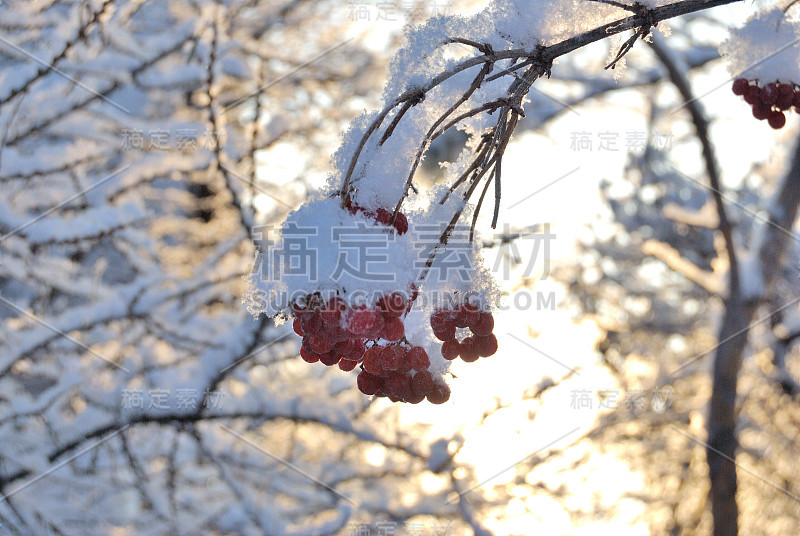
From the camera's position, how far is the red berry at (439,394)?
582 millimetres

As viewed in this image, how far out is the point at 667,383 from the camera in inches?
117

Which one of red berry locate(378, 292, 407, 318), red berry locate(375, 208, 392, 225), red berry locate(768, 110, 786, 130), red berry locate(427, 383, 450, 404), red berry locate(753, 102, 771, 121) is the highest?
red berry locate(753, 102, 771, 121)

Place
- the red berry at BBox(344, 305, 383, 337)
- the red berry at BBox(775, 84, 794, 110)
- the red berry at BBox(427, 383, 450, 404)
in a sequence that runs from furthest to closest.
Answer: the red berry at BBox(775, 84, 794, 110), the red berry at BBox(427, 383, 450, 404), the red berry at BBox(344, 305, 383, 337)

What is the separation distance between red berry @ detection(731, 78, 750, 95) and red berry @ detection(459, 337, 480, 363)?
0.76 meters

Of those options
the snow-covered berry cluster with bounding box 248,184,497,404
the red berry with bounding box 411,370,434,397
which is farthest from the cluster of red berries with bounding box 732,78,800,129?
the red berry with bounding box 411,370,434,397

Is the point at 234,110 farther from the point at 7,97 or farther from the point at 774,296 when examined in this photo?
the point at 774,296

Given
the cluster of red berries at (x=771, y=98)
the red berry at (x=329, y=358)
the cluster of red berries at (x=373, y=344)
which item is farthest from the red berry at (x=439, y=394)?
the cluster of red berries at (x=771, y=98)

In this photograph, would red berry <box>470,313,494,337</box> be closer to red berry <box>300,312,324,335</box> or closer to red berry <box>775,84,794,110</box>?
red berry <box>300,312,324,335</box>

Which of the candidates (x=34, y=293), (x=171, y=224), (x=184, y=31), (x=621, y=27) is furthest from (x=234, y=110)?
(x=621, y=27)

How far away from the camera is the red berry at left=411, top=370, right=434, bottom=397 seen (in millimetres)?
560

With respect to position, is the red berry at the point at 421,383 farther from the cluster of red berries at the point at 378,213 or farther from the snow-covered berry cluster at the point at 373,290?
the cluster of red berries at the point at 378,213

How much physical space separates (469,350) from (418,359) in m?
0.07

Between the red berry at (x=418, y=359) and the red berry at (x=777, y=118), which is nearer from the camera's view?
the red berry at (x=418, y=359)

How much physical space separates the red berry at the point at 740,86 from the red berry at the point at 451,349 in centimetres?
78
